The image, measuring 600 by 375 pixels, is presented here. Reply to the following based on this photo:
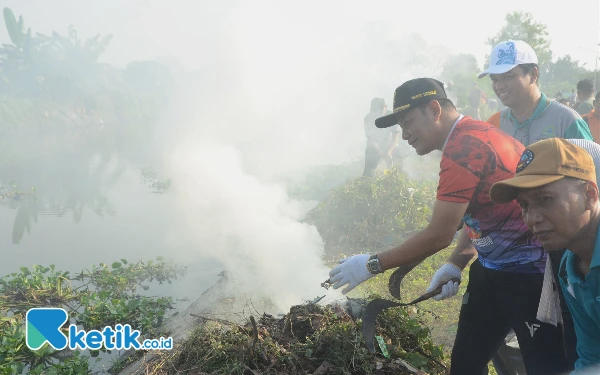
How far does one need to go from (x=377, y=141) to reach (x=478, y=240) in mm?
9319

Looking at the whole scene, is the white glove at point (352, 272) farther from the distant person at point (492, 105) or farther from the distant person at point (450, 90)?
the distant person at point (492, 105)

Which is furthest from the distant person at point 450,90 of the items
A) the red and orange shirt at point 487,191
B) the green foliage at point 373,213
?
the red and orange shirt at point 487,191

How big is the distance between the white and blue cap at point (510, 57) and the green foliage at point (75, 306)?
4.52m

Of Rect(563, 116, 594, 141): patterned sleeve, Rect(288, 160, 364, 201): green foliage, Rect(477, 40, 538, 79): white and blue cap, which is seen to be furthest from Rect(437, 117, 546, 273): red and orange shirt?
Rect(288, 160, 364, 201): green foliage

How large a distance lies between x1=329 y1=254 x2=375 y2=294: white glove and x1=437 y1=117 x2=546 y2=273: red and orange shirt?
625mm

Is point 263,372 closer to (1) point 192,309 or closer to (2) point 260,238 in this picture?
(1) point 192,309

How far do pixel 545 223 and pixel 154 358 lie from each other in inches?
124

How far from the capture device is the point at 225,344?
287 centimetres

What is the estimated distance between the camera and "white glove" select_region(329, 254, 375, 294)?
2.41 m

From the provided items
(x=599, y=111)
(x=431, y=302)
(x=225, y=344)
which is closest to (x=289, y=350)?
(x=225, y=344)

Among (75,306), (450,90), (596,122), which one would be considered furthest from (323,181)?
(75,306)

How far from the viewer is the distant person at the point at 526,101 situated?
294 centimetres

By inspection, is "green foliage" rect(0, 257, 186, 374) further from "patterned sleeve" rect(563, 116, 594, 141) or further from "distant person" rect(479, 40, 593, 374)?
"patterned sleeve" rect(563, 116, 594, 141)

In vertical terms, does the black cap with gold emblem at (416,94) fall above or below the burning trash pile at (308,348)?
above
